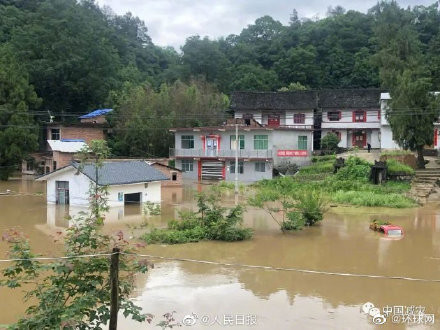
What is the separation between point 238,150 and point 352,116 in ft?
47.9

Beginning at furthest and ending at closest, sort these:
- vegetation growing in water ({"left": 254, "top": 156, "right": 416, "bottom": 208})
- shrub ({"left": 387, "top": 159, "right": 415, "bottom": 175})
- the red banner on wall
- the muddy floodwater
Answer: the red banner on wall → shrub ({"left": 387, "top": 159, "right": 415, "bottom": 175}) → vegetation growing in water ({"left": 254, "top": 156, "right": 416, "bottom": 208}) → the muddy floodwater

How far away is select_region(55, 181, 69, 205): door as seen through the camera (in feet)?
87.7

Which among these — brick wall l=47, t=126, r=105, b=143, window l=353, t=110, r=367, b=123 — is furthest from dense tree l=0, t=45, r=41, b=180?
window l=353, t=110, r=367, b=123

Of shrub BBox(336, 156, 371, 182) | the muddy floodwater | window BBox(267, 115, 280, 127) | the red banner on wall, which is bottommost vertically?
the muddy floodwater

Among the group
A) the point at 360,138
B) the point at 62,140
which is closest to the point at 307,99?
the point at 360,138

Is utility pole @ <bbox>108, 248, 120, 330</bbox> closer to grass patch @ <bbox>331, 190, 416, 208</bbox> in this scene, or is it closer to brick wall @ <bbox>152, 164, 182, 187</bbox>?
grass patch @ <bbox>331, 190, 416, 208</bbox>

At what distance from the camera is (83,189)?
1018 inches

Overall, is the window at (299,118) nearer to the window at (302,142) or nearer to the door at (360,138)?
the door at (360,138)

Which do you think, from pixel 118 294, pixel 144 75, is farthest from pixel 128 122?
pixel 118 294

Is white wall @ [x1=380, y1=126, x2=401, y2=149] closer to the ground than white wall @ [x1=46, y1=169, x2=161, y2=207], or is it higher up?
higher up

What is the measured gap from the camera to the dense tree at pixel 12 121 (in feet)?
123

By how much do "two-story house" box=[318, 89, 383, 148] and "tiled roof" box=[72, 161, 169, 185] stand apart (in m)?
25.1

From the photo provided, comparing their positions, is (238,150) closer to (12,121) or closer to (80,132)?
(80,132)

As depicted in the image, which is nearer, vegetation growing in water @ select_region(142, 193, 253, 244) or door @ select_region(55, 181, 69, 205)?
vegetation growing in water @ select_region(142, 193, 253, 244)
